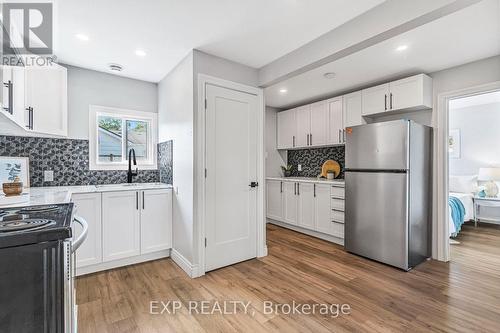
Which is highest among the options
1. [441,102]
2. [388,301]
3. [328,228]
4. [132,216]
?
[441,102]

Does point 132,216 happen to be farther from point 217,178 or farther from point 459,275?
point 459,275

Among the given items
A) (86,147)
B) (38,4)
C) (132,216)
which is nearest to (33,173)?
(86,147)

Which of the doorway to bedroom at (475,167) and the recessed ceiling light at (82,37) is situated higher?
the recessed ceiling light at (82,37)

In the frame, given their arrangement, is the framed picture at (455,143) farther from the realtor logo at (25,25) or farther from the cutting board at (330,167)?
the realtor logo at (25,25)

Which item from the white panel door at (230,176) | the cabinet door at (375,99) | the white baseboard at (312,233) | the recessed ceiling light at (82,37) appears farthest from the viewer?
the white baseboard at (312,233)

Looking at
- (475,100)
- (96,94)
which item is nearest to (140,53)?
(96,94)

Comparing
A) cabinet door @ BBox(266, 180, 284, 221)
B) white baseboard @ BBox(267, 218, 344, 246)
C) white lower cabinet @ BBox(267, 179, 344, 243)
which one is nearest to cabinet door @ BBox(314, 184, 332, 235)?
white lower cabinet @ BBox(267, 179, 344, 243)

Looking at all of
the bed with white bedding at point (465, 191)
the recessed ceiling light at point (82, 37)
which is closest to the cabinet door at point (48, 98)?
the recessed ceiling light at point (82, 37)

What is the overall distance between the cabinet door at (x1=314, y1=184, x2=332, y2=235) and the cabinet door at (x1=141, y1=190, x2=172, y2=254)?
7.45 feet

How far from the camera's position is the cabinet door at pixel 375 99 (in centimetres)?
329

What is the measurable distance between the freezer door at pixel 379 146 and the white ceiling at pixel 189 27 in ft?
4.56

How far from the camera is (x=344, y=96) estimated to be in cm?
383

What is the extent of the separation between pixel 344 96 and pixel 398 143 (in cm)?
136

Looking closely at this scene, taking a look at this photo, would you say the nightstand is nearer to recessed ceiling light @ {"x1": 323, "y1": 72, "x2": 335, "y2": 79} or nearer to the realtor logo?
recessed ceiling light @ {"x1": 323, "y1": 72, "x2": 335, "y2": 79}
